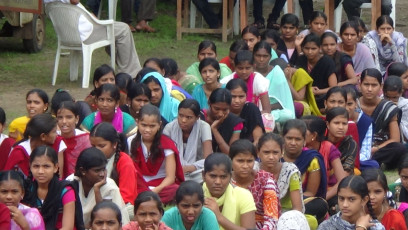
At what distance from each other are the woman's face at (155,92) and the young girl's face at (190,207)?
2.24 meters

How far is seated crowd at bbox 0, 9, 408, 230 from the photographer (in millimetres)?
6109

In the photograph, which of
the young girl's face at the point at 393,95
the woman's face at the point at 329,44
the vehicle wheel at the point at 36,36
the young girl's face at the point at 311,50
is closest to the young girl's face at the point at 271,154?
the young girl's face at the point at 393,95

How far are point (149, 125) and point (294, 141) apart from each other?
0.99 meters

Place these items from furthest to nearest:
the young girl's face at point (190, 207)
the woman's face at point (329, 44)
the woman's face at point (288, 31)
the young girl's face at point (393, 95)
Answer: the woman's face at point (288, 31) < the woman's face at point (329, 44) < the young girl's face at point (393, 95) < the young girl's face at point (190, 207)

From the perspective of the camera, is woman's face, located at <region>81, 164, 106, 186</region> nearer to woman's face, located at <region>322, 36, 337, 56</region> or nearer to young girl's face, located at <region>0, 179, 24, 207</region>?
young girl's face, located at <region>0, 179, 24, 207</region>

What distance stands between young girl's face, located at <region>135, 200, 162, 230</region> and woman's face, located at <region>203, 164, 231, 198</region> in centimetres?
55

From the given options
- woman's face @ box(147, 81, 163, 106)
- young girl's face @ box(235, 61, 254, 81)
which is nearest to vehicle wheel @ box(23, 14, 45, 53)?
young girl's face @ box(235, 61, 254, 81)

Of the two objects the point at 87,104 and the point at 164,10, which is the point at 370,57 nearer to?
the point at 87,104

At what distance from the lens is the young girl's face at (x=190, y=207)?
5.93 m

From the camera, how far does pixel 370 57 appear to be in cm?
1000

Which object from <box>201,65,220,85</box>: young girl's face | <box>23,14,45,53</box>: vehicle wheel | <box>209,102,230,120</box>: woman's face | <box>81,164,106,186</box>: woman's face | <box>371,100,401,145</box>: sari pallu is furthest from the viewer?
<box>23,14,45,53</box>: vehicle wheel

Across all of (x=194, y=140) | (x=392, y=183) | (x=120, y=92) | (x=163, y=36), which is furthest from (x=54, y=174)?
(x=163, y=36)

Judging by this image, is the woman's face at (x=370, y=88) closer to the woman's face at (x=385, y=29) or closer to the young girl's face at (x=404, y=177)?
the young girl's face at (x=404, y=177)

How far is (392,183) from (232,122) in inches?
49.8
